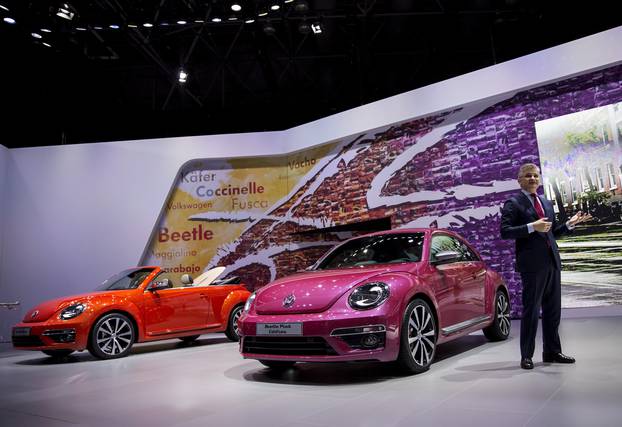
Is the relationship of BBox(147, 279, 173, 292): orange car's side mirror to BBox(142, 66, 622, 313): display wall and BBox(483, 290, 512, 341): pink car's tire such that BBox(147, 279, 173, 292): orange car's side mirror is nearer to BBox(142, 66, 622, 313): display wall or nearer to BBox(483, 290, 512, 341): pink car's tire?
BBox(483, 290, 512, 341): pink car's tire

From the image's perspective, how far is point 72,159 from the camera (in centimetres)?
1181

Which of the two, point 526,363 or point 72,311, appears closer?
point 526,363

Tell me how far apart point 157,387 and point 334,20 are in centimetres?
966

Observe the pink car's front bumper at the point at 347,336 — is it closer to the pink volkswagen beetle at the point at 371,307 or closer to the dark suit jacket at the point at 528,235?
the pink volkswagen beetle at the point at 371,307

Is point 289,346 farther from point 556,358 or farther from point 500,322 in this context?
point 500,322

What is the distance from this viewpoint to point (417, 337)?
12.7ft

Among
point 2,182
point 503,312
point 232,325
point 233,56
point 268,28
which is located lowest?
point 232,325

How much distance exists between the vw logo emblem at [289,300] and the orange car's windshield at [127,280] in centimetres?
371

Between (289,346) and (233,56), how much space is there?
10.8 m

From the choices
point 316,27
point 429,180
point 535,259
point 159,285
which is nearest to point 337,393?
point 535,259

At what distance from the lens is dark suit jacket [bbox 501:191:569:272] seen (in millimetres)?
3867

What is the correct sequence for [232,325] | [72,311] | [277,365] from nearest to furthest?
[277,365] → [72,311] → [232,325]

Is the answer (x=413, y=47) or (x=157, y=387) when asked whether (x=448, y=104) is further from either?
(x=157, y=387)

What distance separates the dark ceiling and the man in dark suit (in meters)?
7.47
